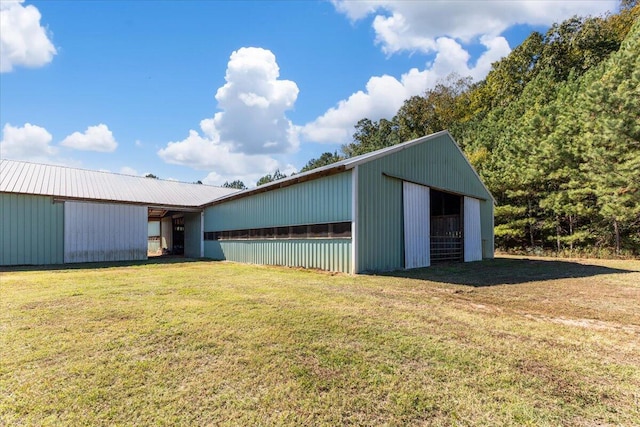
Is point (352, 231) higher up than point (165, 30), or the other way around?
point (165, 30)

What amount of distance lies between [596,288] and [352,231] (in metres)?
5.87

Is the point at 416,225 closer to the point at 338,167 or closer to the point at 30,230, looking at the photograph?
the point at 338,167

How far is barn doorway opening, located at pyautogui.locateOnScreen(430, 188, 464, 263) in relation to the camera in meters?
14.1

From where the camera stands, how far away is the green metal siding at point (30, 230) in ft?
43.9

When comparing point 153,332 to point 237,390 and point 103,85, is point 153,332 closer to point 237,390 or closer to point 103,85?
point 237,390

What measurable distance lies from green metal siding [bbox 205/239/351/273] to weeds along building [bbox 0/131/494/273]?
1.6 inches

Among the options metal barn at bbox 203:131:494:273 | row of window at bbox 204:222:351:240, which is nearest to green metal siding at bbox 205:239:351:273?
metal barn at bbox 203:131:494:273

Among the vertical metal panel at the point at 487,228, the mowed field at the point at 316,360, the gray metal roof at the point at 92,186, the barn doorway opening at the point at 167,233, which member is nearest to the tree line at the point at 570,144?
the vertical metal panel at the point at 487,228

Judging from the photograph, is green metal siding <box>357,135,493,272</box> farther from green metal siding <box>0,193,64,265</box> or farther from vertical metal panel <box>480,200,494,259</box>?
green metal siding <box>0,193,64,265</box>

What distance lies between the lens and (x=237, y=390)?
2.62m

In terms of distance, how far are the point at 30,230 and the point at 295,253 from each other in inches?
456

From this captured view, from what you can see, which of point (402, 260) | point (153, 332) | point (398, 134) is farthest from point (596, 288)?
point (398, 134)

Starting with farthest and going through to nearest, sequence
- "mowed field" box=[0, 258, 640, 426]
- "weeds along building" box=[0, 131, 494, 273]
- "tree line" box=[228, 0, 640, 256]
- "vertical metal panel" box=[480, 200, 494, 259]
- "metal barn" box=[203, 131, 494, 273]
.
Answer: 1. "vertical metal panel" box=[480, 200, 494, 259]
2. "tree line" box=[228, 0, 640, 256]
3. "weeds along building" box=[0, 131, 494, 273]
4. "metal barn" box=[203, 131, 494, 273]
5. "mowed field" box=[0, 258, 640, 426]

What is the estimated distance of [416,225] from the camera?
38.7ft
